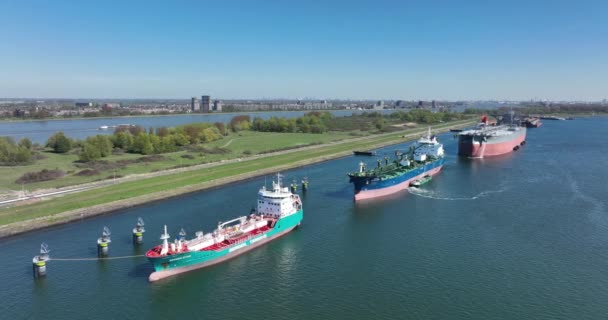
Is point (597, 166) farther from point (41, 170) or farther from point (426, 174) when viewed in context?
point (41, 170)

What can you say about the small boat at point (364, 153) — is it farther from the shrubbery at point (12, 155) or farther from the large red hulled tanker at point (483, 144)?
the shrubbery at point (12, 155)

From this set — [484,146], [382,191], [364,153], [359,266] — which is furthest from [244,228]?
[484,146]

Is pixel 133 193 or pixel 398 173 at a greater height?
pixel 398 173

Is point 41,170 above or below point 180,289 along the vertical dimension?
above

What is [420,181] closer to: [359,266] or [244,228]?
[359,266]

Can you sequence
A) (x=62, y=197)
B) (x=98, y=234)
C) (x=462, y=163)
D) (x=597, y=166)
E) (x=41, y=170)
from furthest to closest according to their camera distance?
(x=462, y=163), (x=597, y=166), (x=41, y=170), (x=62, y=197), (x=98, y=234)

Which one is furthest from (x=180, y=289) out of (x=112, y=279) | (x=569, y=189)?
(x=569, y=189)
